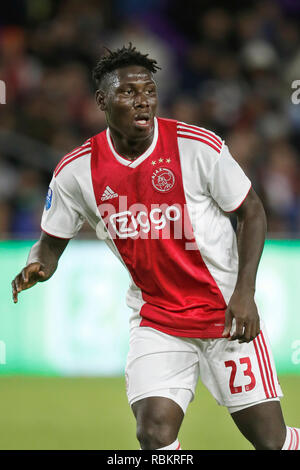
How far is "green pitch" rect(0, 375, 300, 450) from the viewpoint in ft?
19.0

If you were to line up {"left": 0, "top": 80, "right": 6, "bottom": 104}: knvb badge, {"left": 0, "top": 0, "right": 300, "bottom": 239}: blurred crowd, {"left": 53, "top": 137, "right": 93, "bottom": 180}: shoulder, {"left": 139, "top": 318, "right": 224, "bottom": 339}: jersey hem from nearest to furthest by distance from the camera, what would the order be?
{"left": 139, "top": 318, "right": 224, "bottom": 339}: jersey hem
{"left": 53, "top": 137, "right": 93, "bottom": 180}: shoulder
{"left": 0, "top": 0, "right": 300, "bottom": 239}: blurred crowd
{"left": 0, "top": 80, "right": 6, "bottom": 104}: knvb badge

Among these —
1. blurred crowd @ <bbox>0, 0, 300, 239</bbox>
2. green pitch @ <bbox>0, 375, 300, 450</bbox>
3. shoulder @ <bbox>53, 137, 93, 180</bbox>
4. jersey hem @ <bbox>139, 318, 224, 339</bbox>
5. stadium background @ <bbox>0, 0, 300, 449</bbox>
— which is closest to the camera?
jersey hem @ <bbox>139, 318, 224, 339</bbox>

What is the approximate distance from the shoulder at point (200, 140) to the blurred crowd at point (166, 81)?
4.99 m

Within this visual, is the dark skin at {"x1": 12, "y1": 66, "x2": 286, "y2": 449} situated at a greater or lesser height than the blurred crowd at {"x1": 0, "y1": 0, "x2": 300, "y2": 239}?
lesser

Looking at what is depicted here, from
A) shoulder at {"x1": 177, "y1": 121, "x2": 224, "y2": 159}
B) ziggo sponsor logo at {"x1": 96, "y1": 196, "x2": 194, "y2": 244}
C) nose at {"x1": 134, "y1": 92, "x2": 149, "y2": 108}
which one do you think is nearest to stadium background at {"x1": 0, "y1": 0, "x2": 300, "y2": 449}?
ziggo sponsor logo at {"x1": 96, "y1": 196, "x2": 194, "y2": 244}

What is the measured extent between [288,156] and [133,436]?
186 inches

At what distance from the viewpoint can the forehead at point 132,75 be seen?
397 centimetres

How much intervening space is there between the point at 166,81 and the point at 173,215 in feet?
22.8

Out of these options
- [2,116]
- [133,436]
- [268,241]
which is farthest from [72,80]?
[133,436]

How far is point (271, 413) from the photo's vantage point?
154 inches

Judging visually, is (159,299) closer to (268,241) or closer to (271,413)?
(271,413)

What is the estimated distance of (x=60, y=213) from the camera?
4.21 metres

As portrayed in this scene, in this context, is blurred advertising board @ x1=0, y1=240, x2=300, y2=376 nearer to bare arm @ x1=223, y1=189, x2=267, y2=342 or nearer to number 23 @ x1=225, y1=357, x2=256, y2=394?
number 23 @ x1=225, y1=357, x2=256, y2=394

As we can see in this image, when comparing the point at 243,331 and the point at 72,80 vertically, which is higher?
the point at 72,80
